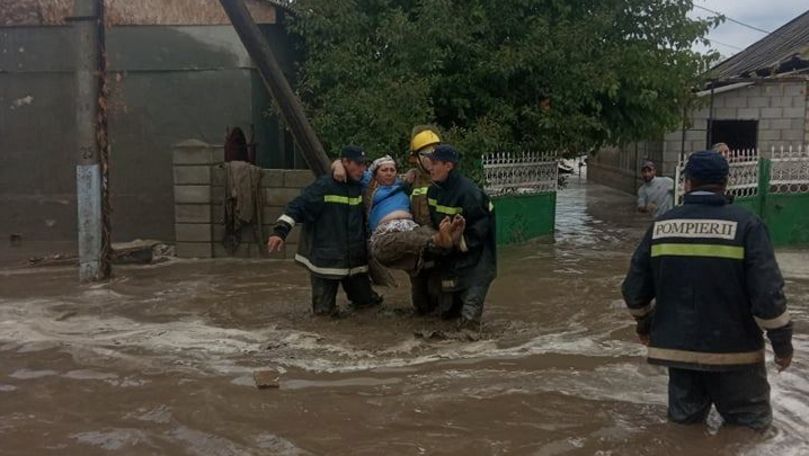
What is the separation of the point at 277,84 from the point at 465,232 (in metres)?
3.11

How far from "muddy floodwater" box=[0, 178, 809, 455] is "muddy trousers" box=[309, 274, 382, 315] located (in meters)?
0.14

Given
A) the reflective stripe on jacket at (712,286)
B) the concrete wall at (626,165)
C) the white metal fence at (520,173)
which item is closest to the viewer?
the reflective stripe on jacket at (712,286)

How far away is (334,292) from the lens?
7.22 m

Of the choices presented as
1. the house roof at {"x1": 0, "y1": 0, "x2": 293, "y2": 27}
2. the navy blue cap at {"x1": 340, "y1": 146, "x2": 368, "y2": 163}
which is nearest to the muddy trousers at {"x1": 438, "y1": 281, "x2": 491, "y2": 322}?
the navy blue cap at {"x1": 340, "y1": 146, "x2": 368, "y2": 163}

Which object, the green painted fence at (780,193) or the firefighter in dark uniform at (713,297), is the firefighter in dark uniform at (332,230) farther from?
the green painted fence at (780,193)

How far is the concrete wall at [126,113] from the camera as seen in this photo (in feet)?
38.9

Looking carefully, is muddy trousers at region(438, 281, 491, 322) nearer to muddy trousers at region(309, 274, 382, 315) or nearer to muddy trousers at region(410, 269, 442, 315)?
muddy trousers at region(410, 269, 442, 315)

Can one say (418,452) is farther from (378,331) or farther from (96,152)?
(96,152)

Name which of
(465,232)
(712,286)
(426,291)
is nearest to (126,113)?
(426,291)

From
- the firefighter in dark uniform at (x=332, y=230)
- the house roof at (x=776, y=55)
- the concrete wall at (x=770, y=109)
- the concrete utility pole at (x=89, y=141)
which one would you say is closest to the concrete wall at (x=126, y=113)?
the concrete utility pole at (x=89, y=141)

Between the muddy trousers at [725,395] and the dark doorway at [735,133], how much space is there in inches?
547

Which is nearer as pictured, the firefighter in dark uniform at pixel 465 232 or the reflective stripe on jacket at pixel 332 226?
the firefighter in dark uniform at pixel 465 232

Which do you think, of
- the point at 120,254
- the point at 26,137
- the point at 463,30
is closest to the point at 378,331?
the point at 120,254

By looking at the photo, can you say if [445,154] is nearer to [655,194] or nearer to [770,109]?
[655,194]
